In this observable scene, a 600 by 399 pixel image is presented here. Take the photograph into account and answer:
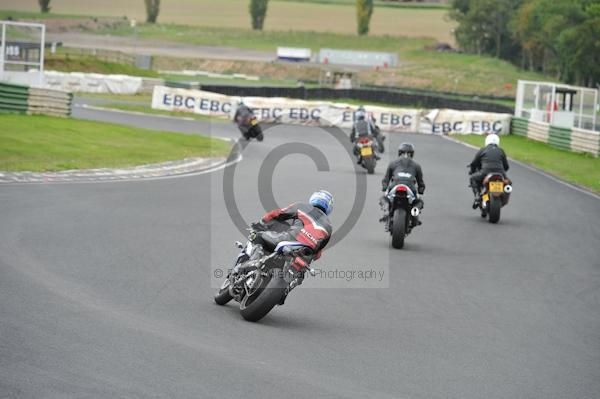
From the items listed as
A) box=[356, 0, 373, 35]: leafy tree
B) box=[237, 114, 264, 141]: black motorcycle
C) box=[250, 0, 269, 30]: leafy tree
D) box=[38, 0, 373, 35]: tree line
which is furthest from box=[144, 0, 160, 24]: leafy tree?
box=[237, 114, 264, 141]: black motorcycle

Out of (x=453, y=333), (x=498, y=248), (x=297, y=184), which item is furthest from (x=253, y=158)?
(x=453, y=333)

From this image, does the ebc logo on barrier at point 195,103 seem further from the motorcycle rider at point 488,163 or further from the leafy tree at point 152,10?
the leafy tree at point 152,10

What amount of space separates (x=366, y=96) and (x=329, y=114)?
13.2 meters

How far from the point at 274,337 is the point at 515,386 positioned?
6.82ft

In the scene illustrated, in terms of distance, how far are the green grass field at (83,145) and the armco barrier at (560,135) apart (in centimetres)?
1186

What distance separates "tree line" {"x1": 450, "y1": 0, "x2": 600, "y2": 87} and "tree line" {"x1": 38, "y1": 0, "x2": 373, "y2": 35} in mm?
9517

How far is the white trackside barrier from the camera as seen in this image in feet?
145

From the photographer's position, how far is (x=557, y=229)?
18812 millimetres

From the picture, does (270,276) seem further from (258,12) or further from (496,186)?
(258,12)

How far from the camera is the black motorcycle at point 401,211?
50.3 ft

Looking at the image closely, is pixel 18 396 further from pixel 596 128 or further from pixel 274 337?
pixel 596 128

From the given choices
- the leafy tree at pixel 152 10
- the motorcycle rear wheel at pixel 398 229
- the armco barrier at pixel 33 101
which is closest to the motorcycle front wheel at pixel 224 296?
the motorcycle rear wheel at pixel 398 229

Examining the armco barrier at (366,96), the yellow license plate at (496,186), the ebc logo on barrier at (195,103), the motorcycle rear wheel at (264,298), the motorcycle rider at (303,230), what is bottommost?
the motorcycle rear wheel at (264,298)

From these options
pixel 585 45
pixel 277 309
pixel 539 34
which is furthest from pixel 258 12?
pixel 277 309
